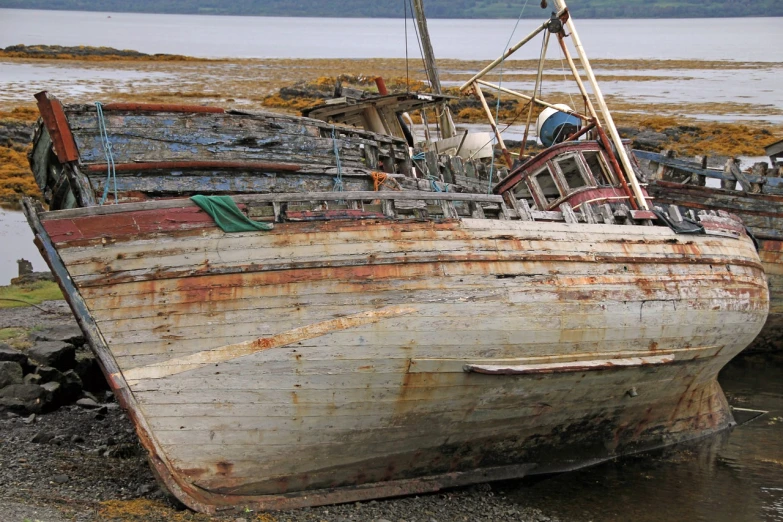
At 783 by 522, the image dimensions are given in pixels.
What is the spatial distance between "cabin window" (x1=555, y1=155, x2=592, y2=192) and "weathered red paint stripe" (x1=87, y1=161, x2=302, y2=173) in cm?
404

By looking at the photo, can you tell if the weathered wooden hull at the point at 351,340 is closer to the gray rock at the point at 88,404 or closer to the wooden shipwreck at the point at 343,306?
the wooden shipwreck at the point at 343,306

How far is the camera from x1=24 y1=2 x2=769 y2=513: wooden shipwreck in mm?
9281

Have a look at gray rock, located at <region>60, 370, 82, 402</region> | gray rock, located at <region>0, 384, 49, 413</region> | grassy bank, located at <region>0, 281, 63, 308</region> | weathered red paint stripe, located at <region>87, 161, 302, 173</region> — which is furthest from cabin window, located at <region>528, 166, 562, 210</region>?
grassy bank, located at <region>0, 281, 63, 308</region>

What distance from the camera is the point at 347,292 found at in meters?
9.68

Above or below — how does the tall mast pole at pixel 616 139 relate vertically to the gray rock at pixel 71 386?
above

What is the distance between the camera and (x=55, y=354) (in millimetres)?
12742

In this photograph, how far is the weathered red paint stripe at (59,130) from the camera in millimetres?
10047

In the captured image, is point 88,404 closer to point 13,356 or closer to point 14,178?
point 13,356

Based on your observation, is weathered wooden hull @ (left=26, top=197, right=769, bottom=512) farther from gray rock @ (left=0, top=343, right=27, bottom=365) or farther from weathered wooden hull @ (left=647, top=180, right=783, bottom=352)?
weathered wooden hull @ (left=647, top=180, right=783, bottom=352)

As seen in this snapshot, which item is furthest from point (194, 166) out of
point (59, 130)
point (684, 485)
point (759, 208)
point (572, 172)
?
point (759, 208)

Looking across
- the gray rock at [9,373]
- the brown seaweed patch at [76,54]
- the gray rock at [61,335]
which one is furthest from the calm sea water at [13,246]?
the brown seaweed patch at [76,54]

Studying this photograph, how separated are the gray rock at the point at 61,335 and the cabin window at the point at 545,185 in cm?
695

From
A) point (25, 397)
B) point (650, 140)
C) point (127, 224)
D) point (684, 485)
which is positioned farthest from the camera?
point (650, 140)

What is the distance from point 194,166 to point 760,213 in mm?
11195
